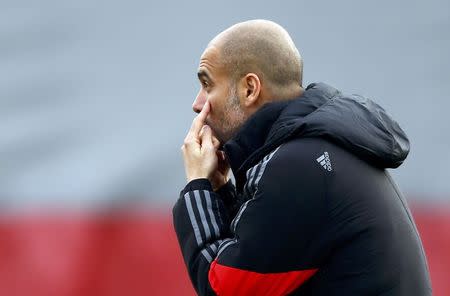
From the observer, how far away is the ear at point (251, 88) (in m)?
1.78

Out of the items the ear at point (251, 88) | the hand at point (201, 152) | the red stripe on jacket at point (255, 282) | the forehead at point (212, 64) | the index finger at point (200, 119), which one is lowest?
the red stripe on jacket at point (255, 282)

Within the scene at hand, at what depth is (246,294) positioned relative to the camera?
5.22ft

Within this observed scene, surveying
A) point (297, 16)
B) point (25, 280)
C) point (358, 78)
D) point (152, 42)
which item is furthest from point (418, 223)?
point (25, 280)

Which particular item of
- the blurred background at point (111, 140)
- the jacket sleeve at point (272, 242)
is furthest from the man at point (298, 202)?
the blurred background at point (111, 140)

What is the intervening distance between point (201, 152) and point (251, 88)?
0.16 m

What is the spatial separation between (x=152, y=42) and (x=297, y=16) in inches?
19.5

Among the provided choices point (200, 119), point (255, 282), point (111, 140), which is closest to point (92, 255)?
point (111, 140)

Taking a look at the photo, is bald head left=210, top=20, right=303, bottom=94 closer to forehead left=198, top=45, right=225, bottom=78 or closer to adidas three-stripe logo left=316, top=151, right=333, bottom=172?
forehead left=198, top=45, right=225, bottom=78

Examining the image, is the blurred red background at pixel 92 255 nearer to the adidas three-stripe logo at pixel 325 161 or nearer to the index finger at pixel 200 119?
the index finger at pixel 200 119

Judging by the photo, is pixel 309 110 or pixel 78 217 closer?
pixel 309 110

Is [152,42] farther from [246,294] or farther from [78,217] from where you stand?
[246,294]

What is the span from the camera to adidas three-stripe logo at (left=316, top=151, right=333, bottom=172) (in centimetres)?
160

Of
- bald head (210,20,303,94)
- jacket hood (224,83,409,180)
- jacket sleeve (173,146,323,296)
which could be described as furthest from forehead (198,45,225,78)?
jacket sleeve (173,146,323,296)

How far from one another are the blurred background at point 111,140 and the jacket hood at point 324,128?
134 cm
